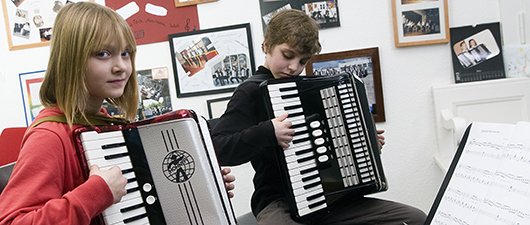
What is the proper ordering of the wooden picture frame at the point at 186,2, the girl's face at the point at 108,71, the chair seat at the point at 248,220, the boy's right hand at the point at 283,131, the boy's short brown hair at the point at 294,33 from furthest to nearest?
the wooden picture frame at the point at 186,2, the chair seat at the point at 248,220, the boy's short brown hair at the point at 294,33, the boy's right hand at the point at 283,131, the girl's face at the point at 108,71

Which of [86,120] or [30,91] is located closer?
[86,120]

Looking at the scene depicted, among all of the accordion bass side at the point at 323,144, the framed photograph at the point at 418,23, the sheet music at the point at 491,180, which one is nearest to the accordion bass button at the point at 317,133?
the accordion bass side at the point at 323,144

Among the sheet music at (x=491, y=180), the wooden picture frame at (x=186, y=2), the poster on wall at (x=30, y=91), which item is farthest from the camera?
the poster on wall at (x=30, y=91)

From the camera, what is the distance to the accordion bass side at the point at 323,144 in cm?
111

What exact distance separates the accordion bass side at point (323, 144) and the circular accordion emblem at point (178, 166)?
0.35 metres

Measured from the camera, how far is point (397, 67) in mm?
1847

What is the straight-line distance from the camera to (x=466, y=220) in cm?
80

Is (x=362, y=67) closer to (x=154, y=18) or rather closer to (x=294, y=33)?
(x=294, y=33)

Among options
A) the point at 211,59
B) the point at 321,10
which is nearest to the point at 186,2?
the point at 211,59

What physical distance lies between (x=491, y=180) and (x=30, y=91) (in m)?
2.03

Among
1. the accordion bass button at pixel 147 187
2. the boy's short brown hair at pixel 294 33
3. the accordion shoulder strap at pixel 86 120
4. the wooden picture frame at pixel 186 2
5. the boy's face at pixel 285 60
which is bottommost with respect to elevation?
the accordion bass button at pixel 147 187

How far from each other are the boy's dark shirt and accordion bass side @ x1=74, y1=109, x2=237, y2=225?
31cm

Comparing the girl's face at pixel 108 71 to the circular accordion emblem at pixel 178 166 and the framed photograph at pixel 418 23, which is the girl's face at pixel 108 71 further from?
the framed photograph at pixel 418 23

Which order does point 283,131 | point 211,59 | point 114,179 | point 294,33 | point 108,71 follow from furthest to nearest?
point 211,59 < point 294,33 < point 283,131 < point 108,71 < point 114,179
